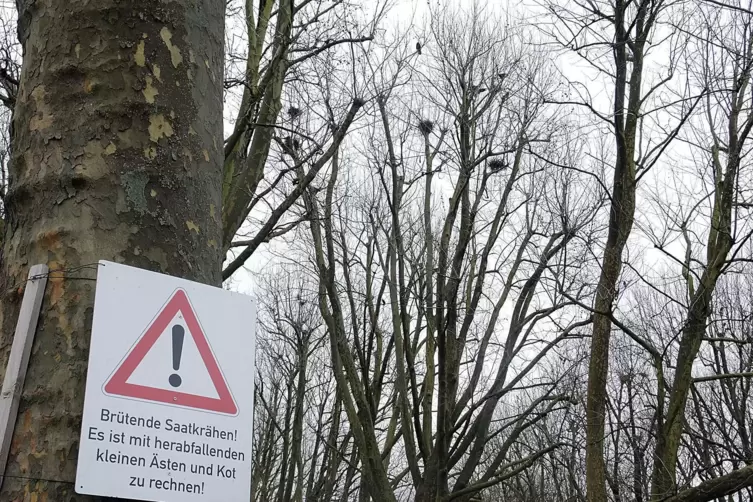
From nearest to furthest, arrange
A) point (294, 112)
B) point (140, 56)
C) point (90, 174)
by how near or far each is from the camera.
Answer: point (90, 174) < point (140, 56) < point (294, 112)

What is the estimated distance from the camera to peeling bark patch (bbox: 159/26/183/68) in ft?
5.46

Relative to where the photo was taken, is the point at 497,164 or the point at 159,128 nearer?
the point at 159,128

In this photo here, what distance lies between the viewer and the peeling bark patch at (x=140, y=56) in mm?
1619

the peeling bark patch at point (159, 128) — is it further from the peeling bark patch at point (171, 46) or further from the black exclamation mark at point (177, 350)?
the black exclamation mark at point (177, 350)

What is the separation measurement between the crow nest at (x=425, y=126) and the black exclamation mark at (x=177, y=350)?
1136 centimetres

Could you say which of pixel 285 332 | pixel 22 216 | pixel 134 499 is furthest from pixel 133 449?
pixel 285 332

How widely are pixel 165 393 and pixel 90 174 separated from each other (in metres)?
0.45

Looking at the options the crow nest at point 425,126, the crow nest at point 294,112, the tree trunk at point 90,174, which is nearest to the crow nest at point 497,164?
the crow nest at point 425,126

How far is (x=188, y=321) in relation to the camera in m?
1.64

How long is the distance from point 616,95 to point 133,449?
401 inches

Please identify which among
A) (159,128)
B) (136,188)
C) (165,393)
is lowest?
(165,393)

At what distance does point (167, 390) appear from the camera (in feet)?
5.13

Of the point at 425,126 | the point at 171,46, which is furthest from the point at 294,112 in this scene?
the point at 171,46

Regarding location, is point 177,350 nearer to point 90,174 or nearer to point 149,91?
point 90,174
